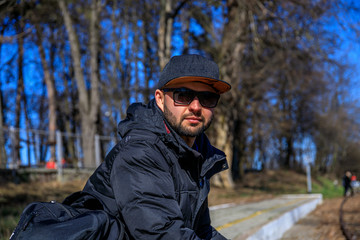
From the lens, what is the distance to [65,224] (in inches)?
70.1

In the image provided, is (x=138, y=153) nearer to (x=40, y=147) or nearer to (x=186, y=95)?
(x=186, y=95)

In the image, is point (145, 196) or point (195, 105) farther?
point (195, 105)

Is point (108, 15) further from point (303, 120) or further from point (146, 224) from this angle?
point (303, 120)

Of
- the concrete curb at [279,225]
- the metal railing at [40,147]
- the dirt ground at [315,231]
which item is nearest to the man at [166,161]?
the concrete curb at [279,225]

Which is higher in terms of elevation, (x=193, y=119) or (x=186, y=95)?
(x=186, y=95)

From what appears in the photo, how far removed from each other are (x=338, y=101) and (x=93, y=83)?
29763 millimetres

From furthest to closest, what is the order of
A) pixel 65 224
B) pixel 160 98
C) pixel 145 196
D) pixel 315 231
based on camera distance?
pixel 315 231
pixel 160 98
pixel 145 196
pixel 65 224

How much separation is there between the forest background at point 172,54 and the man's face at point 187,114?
4.72 metres

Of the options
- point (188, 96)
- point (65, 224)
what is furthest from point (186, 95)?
point (65, 224)

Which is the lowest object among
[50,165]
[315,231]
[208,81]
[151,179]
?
[315,231]

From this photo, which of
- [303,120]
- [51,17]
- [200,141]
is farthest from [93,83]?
[303,120]

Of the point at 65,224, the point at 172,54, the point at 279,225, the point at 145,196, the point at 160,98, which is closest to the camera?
the point at 65,224

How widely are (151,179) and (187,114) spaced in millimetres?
500

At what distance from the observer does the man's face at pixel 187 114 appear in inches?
89.0
